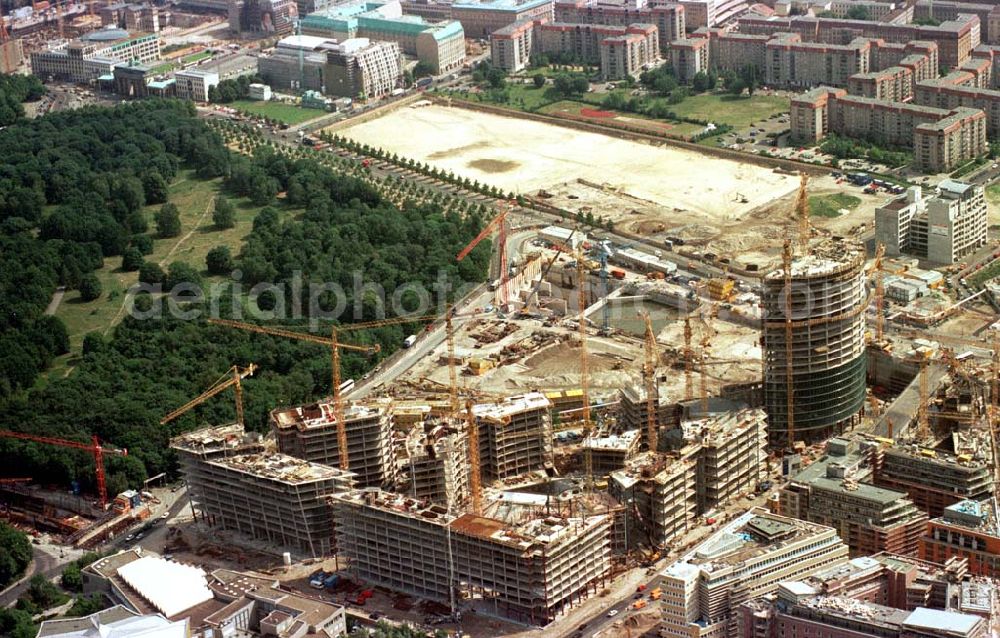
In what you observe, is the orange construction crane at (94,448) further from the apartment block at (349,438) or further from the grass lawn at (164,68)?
the grass lawn at (164,68)

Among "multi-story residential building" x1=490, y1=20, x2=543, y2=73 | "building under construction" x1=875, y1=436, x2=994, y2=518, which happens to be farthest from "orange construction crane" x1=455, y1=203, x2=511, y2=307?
"multi-story residential building" x1=490, y1=20, x2=543, y2=73

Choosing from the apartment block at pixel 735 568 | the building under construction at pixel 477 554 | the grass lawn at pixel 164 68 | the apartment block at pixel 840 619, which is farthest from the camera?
the grass lawn at pixel 164 68

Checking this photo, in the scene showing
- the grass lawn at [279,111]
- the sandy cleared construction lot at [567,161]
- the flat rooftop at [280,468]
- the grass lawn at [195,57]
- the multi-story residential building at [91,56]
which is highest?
the multi-story residential building at [91,56]

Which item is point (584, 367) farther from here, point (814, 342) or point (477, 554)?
point (477, 554)

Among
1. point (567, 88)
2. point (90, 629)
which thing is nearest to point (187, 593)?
point (90, 629)

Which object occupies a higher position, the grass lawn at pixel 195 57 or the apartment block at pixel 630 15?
the apartment block at pixel 630 15

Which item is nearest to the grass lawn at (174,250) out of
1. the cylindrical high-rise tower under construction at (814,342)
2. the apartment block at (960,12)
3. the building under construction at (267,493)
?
the building under construction at (267,493)

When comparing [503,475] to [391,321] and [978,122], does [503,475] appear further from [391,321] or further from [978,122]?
[978,122]

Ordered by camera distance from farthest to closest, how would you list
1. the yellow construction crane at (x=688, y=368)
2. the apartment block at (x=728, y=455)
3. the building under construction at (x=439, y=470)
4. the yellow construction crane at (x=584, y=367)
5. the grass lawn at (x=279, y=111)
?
the grass lawn at (x=279, y=111), the yellow construction crane at (x=688, y=368), the yellow construction crane at (x=584, y=367), the building under construction at (x=439, y=470), the apartment block at (x=728, y=455)
